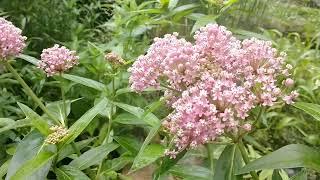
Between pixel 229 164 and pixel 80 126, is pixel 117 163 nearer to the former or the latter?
pixel 80 126

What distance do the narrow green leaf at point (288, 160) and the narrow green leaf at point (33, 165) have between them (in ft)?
1.81

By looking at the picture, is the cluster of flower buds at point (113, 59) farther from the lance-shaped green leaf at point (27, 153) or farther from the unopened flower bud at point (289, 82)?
the unopened flower bud at point (289, 82)

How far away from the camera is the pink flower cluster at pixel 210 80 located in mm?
1112

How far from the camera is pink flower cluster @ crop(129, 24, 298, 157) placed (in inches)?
43.8

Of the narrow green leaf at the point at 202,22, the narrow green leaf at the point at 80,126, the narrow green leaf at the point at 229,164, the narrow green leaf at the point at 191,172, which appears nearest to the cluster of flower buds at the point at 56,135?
the narrow green leaf at the point at 80,126

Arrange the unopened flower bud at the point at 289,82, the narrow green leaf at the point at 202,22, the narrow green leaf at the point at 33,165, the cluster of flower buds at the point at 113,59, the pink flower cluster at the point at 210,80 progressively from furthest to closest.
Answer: the narrow green leaf at the point at 202,22 < the cluster of flower buds at the point at 113,59 < the narrow green leaf at the point at 33,165 < the unopened flower bud at the point at 289,82 < the pink flower cluster at the point at 210,80

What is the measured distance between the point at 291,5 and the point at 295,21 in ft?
0.55

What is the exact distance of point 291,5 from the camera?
5.06m

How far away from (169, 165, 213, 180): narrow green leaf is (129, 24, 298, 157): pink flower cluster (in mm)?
226

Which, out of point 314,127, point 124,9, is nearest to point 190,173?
point 124,9

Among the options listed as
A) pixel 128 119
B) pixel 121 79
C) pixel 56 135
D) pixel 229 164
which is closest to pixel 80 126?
pixel 56 135

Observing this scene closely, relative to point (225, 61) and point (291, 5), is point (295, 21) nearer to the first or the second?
point (291, 5)

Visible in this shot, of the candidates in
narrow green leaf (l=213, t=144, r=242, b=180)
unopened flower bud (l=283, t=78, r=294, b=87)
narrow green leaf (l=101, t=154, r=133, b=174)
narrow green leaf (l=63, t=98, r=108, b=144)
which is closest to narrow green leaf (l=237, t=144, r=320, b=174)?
narrow green leaf (l=213, t=144, r=242, b=180)

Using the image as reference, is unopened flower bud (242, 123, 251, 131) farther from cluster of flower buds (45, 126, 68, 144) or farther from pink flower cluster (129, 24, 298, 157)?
cluster of flower buds (45, 126, 68, 144)
